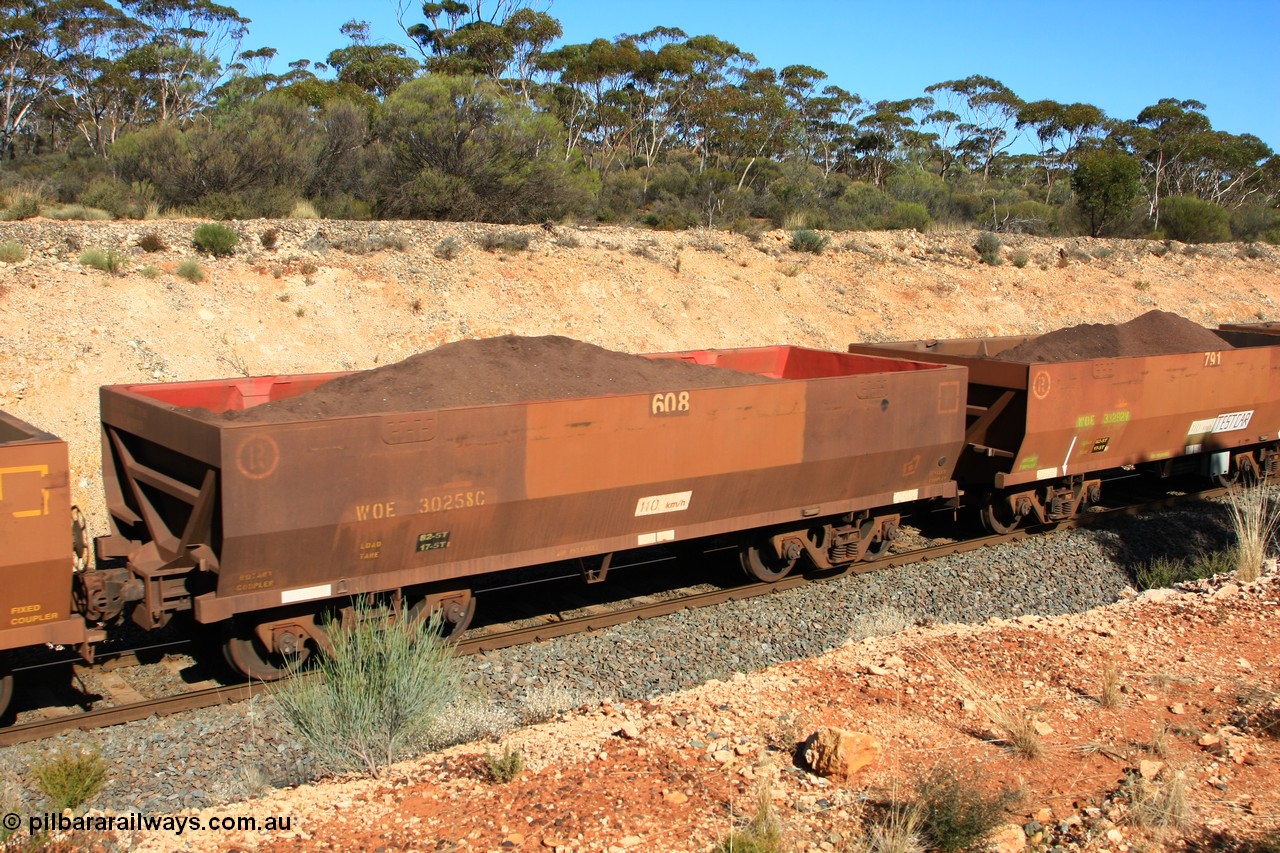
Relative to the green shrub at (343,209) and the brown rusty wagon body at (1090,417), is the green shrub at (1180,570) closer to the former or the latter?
the brown rusty wagon body at (1090,417)

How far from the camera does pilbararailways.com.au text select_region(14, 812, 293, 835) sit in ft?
17.6

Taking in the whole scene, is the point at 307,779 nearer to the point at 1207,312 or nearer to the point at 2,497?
the point at 2,497

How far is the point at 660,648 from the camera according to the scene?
29.5 feet

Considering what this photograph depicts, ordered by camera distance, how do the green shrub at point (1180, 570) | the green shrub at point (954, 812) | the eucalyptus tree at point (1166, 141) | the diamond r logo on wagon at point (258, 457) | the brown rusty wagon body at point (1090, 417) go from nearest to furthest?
the green shrub at point (954, 812) → the diamond r logo on wagon at point (258, 457) → the green shrub at point (1180, 570) → the brown rusty wagon body at point (1090, 417) → the eucalyptus tree at point (1166, 141)

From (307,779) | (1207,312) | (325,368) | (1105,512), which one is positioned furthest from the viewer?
(1207,312)

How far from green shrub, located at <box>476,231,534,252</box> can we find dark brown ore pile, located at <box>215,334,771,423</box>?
1343 centimetres

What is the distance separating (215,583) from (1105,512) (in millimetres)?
11090

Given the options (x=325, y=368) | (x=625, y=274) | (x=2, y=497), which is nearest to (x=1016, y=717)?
(x=2, y=497)

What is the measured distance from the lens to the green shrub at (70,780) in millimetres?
5773

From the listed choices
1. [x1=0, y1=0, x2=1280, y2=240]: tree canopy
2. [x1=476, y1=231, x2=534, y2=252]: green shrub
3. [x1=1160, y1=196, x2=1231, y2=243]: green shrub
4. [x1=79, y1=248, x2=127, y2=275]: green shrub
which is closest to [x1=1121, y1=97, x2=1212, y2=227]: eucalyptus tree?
[x1=0, y1=0, x2=1280, y2=240]: tree canopy

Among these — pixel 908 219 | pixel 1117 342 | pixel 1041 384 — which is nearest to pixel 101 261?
pixel 1041 384

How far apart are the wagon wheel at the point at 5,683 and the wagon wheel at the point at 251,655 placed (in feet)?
4.61

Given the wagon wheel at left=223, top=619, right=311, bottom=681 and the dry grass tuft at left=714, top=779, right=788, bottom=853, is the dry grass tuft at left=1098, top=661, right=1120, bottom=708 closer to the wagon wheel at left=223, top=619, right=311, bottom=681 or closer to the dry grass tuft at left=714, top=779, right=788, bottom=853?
the dry grass tuft at left=714, top=779, right=788, bottom=853

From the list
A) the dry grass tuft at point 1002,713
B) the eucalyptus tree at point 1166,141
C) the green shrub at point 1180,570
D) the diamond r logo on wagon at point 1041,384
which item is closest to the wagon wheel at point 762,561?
the dry grass tuft at point 1002,713
